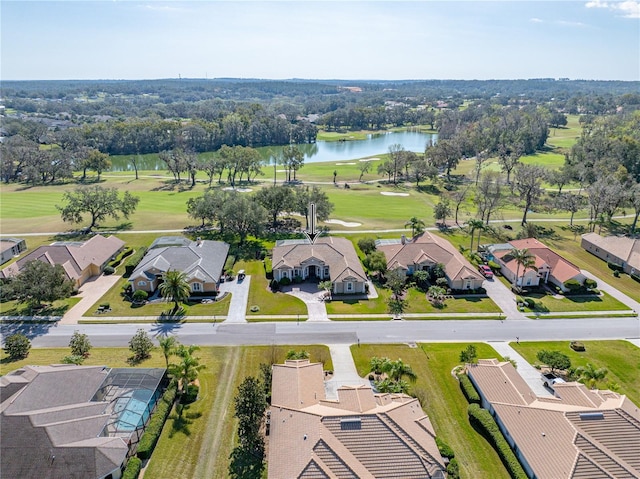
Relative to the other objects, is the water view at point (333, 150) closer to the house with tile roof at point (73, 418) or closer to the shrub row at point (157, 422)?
the house with tile roof at point (73, 418)

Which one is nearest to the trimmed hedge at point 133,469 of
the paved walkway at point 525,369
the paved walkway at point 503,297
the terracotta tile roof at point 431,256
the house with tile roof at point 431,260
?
the paved walkway at point 525,369

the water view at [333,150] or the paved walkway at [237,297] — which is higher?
the water view at [333,150]

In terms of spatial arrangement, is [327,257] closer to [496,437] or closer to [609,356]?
[496,437]

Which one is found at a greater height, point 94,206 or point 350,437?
point 94,206

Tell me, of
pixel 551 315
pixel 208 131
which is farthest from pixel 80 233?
pixel 208 131

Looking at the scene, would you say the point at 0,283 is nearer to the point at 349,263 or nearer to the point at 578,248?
the point at 349,263

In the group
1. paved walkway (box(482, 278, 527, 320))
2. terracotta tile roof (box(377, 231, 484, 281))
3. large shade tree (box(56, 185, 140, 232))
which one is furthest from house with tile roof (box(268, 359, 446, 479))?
large shade tree (box(56, 185, 140, 232))

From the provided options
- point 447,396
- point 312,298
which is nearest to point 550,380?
point 447,396
